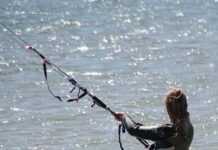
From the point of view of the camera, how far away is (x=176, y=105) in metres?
7.16

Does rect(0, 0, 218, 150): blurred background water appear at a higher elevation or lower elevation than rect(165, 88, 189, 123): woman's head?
lower

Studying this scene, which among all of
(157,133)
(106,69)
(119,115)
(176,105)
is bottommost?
(106,69)

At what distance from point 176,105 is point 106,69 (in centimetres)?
1440

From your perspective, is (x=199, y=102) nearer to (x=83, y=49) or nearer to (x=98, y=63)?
(x=98, y=63)

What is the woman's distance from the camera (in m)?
7.18

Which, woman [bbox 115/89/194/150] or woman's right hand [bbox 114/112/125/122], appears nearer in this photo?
woman [bbox 115/89/194/150]

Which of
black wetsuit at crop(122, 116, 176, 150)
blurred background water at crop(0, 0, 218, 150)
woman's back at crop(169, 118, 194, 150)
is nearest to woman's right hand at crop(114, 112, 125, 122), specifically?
black wetsuit at crop(122, 116, 176, 150)

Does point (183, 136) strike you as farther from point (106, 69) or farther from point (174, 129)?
point (106, 69)

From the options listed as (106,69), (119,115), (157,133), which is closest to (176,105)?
(157,133)

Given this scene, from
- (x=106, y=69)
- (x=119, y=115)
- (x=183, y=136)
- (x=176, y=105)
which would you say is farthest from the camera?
(x=106, y=69)

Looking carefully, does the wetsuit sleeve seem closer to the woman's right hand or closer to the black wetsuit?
the black wetsuit

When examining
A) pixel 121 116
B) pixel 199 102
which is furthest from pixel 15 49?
pixel 121 116

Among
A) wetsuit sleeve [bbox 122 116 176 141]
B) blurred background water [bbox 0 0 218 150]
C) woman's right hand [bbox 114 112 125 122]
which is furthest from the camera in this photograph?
blurred background water [bbox 0 0 218 150]

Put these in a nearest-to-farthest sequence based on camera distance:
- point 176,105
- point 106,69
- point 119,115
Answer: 1. point 176,105
2. point 119,115
3. point 106,69
